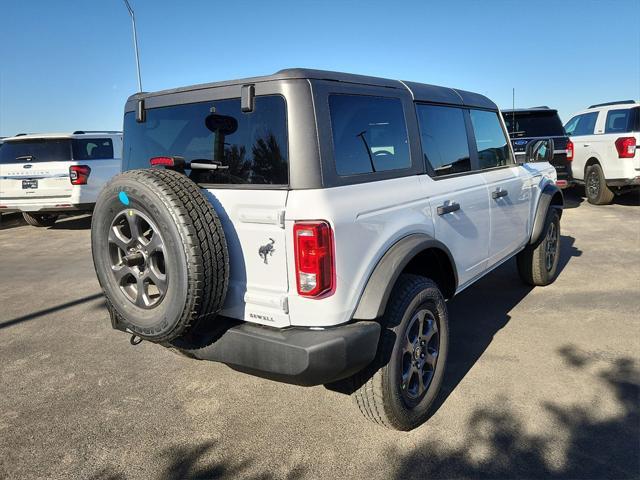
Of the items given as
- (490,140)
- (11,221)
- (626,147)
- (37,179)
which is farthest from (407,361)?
(11,221)

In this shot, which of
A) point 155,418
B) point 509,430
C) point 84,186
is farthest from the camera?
point 84,186

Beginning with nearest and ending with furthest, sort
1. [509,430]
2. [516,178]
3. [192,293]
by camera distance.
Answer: [192,293] < [509,430] < [516,178]

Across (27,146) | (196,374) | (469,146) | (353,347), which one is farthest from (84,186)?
(353,347)

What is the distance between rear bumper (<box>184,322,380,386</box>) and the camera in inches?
87.1

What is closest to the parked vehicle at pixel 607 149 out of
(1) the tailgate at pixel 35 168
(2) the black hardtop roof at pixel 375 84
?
(2) the black hardtop roof at pixel 375 84

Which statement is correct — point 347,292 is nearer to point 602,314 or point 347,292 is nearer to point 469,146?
point 469,146

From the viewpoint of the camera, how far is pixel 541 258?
193 inches

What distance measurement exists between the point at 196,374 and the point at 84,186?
6.52 m

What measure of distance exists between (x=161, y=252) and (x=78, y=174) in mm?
7172

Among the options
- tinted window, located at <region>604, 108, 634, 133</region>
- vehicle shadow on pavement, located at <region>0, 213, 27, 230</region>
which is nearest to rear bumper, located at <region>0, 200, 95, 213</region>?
vehicle shadow on pavement, located at <region>0, 213, 27, 230</region>

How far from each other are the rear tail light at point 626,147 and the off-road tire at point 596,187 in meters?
0.66

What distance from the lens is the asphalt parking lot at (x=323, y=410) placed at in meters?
2.45

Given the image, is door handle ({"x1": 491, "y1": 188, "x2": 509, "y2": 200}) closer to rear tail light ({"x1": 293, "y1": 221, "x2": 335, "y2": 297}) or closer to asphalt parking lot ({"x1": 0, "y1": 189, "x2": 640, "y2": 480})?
asphalt parking lot ({"x1": 0, "y1": 189, "x2": 640, "y2": 480})

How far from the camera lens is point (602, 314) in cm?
428
